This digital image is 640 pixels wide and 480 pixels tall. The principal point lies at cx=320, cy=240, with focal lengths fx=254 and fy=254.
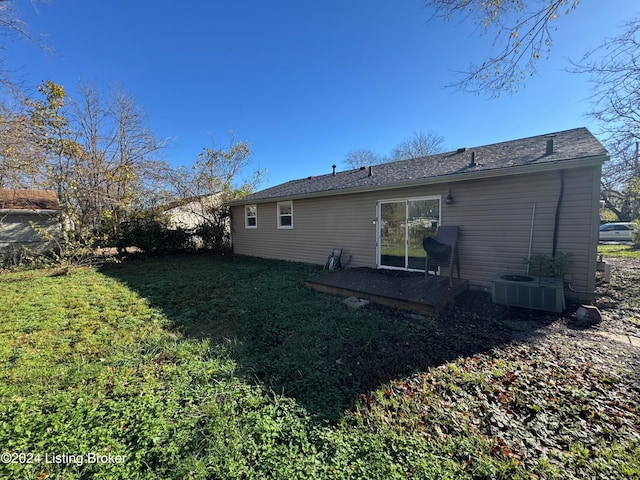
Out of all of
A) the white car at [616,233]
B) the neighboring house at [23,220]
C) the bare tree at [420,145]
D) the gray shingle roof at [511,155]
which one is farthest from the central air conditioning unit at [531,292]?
the bare tree at [420,145]

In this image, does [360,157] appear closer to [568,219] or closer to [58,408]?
[568,219]

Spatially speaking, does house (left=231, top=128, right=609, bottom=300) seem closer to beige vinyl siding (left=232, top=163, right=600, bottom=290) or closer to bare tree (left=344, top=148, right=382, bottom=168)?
beige vinyl siding (left=232, top=163, right=600, bottom=290)

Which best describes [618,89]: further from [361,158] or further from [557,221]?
[361,158]

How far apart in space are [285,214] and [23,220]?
34.0 feet

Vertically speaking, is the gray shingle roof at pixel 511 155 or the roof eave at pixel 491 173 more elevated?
the gray shingle roof at pixel 511 155

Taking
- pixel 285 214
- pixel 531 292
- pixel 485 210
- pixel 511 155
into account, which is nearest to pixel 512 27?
pixel 511 155

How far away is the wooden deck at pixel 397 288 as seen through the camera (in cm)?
436

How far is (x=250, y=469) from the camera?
5.27 ft

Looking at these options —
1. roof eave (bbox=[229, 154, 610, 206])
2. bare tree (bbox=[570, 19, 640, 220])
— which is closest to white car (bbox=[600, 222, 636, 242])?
bare tree (bbox=[570, 19, 640, 220])

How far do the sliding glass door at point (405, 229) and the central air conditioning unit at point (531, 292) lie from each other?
1923 mm

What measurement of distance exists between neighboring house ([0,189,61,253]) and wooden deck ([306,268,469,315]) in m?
10.7

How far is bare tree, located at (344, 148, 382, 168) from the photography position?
2707cm

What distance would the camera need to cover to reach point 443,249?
17.2 ft

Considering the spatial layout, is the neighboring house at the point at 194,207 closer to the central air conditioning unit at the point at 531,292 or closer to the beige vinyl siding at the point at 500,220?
the beige vinyl siding at the point at 500,220
